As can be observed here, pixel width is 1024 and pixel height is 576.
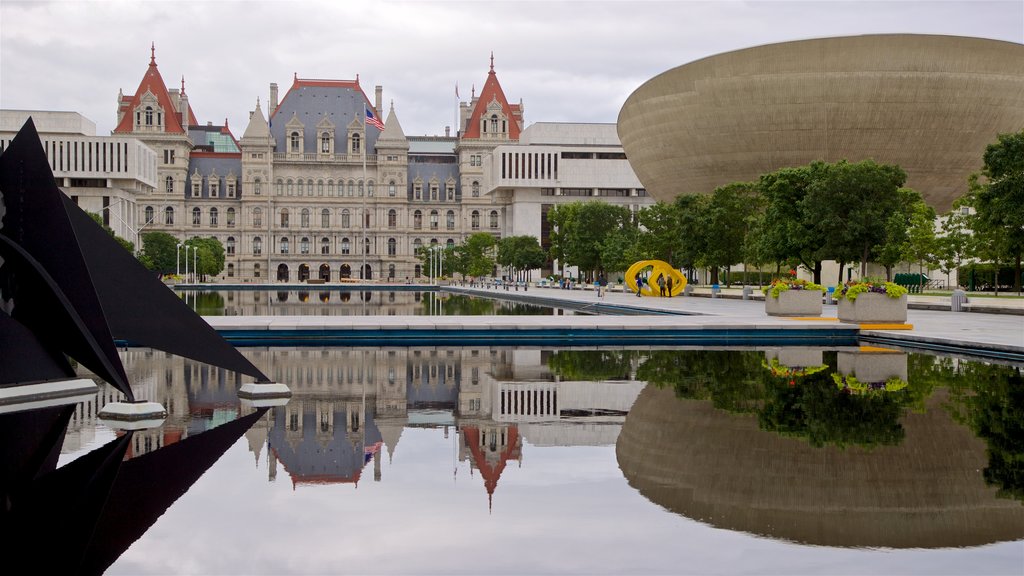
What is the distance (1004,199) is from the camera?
121ft

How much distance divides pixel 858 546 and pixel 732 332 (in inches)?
711

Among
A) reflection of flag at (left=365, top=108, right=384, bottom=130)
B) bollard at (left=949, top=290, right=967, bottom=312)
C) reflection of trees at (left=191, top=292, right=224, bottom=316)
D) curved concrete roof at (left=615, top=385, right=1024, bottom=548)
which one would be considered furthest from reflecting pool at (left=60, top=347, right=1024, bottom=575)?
reflection of flag at (left=365, top=108, right=384, bottom=130)

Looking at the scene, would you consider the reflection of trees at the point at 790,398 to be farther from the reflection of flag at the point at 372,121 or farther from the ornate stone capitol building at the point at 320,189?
the ornate stone capitol building at the point at 320,189

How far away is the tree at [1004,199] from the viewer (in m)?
36.6

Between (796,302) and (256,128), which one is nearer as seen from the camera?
(796,302)

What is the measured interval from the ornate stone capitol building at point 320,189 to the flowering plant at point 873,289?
104 m

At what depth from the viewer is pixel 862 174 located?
45750mm

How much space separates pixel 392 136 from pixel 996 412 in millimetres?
125053

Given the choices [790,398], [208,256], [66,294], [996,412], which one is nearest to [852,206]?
[790,398]

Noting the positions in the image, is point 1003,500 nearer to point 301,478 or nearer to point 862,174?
point 301,478

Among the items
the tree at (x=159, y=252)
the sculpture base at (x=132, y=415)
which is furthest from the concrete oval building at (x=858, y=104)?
the sculpture base at (x=132, y=415)

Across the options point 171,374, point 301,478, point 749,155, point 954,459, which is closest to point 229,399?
point 171,374

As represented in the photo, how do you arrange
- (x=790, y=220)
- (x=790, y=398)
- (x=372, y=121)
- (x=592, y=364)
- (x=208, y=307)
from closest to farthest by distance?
(x=790, y=398), (x=592, y=364), (x=208, y=307), (x=790, y=220), (x=372, y=121)

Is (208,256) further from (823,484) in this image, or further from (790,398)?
(823,484)
